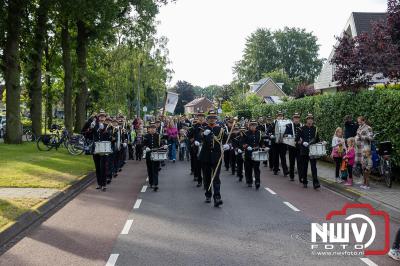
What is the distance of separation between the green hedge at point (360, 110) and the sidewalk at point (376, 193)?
3.58 feet

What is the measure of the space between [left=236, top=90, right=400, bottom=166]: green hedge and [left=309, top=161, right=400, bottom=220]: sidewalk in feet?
3.58

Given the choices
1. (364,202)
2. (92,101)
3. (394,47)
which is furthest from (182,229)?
(92,101)

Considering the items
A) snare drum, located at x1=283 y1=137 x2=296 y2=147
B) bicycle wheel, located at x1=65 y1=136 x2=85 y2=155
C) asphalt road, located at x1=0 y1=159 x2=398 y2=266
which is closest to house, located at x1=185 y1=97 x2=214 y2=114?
bicycle wheel, located at x1=65 y1=136 x2=85 y2=155

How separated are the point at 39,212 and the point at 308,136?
8114mm

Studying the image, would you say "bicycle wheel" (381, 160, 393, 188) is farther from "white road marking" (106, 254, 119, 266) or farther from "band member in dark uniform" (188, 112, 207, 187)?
"white road marking" (106, 254, 119, 266)

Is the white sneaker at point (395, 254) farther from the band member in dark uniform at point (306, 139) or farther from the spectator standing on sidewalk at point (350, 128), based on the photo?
the spectator standing on sidewalk at point (350, 128)

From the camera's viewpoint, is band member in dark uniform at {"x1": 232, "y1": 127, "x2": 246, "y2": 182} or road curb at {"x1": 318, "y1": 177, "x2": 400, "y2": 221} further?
band member in dark uniform at {"x1": 232, "y1": 127, "x2": 246, "y2": 182}

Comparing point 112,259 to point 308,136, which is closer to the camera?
point 112,259

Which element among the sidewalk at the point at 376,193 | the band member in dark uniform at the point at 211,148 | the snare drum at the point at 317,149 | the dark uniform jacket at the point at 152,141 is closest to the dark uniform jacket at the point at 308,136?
the snare drum at the point at 317,149

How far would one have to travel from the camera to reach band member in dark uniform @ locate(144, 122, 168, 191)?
45.6 feet

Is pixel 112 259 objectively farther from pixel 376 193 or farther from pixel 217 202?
pixel 376 193

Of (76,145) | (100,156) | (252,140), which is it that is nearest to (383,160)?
(252,140)

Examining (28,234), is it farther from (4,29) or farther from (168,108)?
(168,108)

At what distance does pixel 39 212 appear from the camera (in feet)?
33.3
